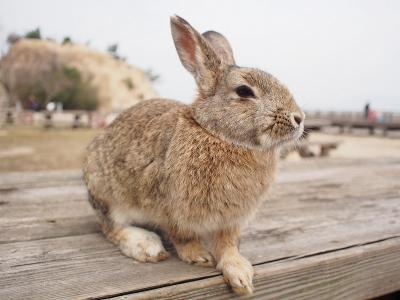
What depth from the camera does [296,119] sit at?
60.9 inches

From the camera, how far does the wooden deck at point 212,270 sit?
4.52ft

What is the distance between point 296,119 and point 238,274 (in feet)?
2.10

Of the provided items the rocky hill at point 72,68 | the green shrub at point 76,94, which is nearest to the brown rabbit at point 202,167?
the rocky hill at point 72,68

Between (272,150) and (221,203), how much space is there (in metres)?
0.31

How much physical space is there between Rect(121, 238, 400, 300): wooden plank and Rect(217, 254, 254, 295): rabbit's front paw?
0.03 m

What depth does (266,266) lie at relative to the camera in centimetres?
155

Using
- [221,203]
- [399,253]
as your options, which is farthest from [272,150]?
[399,253]

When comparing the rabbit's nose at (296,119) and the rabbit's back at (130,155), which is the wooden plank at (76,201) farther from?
the rabbit's nose at (296,119)

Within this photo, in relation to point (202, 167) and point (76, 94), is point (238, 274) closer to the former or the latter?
point (202, 167)

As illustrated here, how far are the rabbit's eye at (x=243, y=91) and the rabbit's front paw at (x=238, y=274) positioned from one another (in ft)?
2.21

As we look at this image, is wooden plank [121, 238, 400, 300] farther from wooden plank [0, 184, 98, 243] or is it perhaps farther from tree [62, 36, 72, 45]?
tree [62, 36, 72, 45]

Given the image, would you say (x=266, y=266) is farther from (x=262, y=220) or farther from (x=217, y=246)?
(x=262, y=220)

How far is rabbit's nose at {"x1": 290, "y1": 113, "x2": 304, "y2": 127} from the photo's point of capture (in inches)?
60.2

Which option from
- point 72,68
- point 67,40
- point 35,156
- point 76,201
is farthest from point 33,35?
point 76,201
